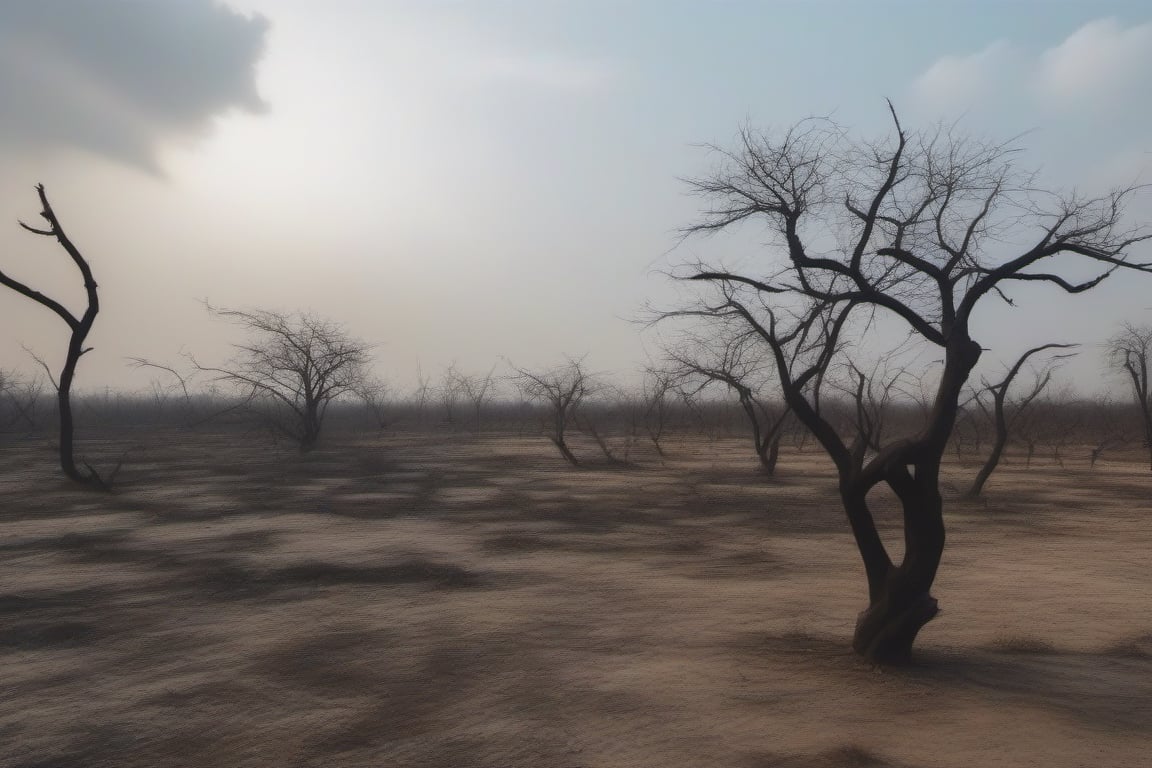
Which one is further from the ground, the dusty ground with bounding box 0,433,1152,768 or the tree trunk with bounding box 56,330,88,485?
the tree trunk with bounding box 56,330,88,485

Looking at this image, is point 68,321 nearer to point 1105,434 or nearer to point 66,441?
point 66,441

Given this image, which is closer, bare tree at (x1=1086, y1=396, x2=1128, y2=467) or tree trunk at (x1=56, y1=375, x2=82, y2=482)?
tree trunk at (x1=56, y1=375, x2=82, y2=482)

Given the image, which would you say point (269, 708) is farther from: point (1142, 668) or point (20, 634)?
point (1142, 668)

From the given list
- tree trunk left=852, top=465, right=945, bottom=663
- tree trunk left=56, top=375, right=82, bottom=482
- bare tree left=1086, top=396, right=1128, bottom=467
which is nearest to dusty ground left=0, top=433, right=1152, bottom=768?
tree trunk left=852, top=465, right=945, bottom=663

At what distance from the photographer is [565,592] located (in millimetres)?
8875

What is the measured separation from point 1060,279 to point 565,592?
516 centimetres

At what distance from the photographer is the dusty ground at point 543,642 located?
4.90 metres

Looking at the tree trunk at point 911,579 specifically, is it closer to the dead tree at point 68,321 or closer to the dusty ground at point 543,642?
the dusty ground at point 543,642

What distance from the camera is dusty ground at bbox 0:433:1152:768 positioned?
4898mm

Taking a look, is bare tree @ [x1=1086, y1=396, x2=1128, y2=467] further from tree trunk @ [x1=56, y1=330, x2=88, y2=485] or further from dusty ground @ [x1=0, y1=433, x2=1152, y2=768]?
tree trunk @ [x1=56, y1=330, x2=88, y2=485]

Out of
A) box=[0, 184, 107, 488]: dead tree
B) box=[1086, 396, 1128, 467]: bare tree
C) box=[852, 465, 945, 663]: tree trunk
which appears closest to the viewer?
box=[852, 465, 945, 663]: tree trunk

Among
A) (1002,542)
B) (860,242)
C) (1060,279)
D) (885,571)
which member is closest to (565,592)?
(885,571)

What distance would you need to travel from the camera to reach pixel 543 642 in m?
6.93

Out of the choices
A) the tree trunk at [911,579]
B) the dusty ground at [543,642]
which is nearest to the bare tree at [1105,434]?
the dusty ground at [543,642]
